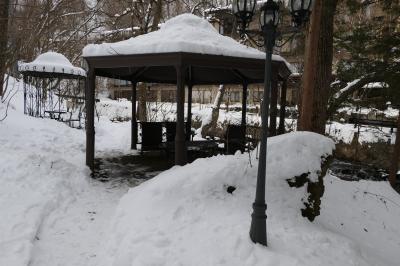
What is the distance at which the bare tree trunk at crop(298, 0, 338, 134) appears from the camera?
806cm

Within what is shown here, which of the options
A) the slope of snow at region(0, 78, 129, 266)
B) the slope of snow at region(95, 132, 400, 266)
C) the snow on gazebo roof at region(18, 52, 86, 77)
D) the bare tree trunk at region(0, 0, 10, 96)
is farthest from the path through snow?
the snow on gazebo roof at region(18, 52, 86, 77)

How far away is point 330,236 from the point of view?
532 centimetres

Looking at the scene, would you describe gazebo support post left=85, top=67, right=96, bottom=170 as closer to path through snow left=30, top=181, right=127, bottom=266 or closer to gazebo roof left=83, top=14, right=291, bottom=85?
gazebo roof left=83, top=14, right=291, bottom=85

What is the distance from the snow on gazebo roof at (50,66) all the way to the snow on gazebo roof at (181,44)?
7351mm

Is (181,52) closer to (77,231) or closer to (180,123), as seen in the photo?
(180,123)

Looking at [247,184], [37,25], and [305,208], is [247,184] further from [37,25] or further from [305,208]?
[37,25]

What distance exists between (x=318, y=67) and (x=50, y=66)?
1100 cm

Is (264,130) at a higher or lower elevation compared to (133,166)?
higher

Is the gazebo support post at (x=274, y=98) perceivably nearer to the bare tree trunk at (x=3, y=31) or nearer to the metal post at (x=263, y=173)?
the metal post at (x=263, y=173)

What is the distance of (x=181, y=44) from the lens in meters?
7.38

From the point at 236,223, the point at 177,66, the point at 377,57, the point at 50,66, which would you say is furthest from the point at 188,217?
the point at 50,66

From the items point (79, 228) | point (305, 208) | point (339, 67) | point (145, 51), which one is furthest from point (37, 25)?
point (305, 208)

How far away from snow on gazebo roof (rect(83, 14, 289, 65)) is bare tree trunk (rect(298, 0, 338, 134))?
3.28 ft

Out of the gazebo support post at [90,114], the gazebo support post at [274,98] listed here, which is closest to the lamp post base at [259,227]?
the gazebo support post at [274,98]
